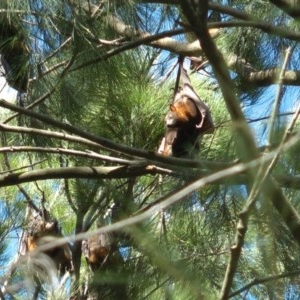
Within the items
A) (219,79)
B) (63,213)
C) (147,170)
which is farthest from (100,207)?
(219,79)

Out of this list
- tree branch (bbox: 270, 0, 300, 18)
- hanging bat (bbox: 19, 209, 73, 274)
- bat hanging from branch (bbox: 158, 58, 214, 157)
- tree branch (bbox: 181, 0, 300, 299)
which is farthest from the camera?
hanging bat (bbox: 19, 209, 73, 274)

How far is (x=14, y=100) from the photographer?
2.35 meters

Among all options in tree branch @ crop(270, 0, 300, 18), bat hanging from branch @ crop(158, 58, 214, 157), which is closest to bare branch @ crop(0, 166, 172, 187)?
bat hanging from branch @ crop(158, 58, 214, 157)

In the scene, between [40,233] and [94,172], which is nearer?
[94,172]

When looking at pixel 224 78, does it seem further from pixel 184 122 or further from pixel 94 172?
pixel 184 122

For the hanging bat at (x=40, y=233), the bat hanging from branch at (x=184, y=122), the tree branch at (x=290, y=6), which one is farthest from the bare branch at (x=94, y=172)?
the hanging bat at (x=40, y=233)

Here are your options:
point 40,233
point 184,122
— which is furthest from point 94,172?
point 40,233

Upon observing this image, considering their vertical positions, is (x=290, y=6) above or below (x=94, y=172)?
above

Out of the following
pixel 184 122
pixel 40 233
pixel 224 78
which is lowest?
pixel 224 78

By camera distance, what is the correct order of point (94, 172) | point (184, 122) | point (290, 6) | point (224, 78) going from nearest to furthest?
point (224, 78), point (290, 6), point (94, 172), point (184, 122)

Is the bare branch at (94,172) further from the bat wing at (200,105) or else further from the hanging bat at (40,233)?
the hanging bat at (40,233)

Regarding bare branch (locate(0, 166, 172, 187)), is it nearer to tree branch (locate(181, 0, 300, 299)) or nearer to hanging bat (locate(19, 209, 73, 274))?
tree branch (locate(181, 0, 300, 299))

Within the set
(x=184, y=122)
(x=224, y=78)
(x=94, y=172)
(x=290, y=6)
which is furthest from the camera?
(x=184, y=122)

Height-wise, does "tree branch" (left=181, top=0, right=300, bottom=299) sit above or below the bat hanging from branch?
below
